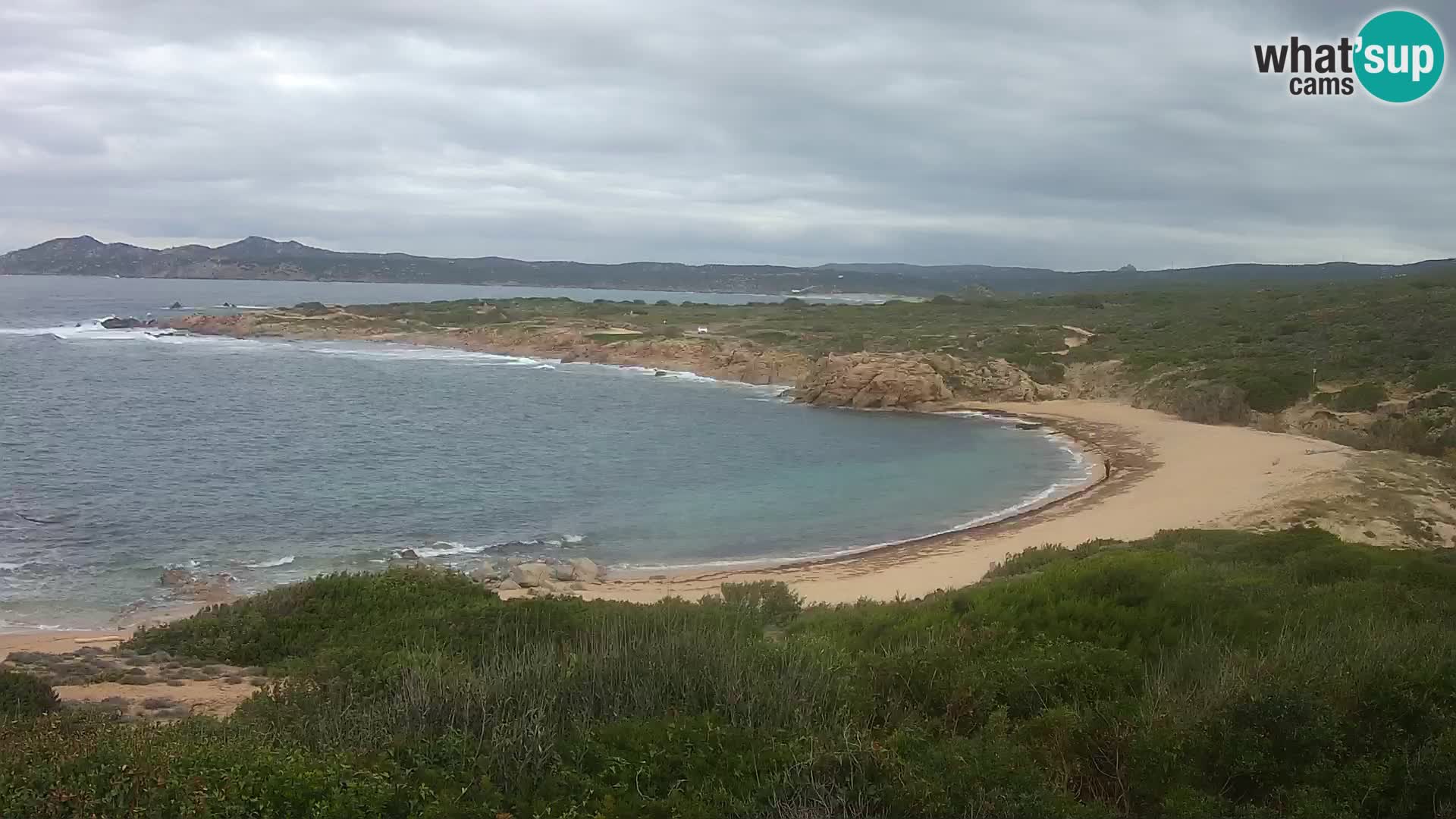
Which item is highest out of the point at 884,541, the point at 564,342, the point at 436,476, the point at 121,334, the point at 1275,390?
the point at 121,334

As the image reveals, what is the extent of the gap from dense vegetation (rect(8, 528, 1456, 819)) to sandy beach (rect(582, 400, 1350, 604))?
257 inches

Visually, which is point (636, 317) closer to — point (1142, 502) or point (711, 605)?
point (1142, 502)

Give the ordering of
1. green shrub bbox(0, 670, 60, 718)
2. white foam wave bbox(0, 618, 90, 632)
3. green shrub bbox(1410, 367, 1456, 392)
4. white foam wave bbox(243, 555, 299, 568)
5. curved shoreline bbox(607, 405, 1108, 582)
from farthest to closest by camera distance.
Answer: green shrub bbox(1410, 367, 1456, 392), curved shoreline bbox(607, 405, 1108, 582), white foam wave bbox(243, 555, 299, 568), white foam wave bbox(0, 618, 90, 632), green shrub bbox(0, 670, 60, 718)

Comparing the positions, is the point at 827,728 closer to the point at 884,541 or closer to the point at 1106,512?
the point at 884,541

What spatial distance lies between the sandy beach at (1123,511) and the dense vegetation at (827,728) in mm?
6520

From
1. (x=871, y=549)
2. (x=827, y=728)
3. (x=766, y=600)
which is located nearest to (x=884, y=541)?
(x=871, y=549)

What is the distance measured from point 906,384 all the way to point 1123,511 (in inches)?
898

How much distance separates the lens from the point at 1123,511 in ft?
68.7

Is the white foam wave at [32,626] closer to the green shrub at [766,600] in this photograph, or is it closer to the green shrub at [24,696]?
the green shrub at [24,696]

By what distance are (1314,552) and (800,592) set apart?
22.8ft

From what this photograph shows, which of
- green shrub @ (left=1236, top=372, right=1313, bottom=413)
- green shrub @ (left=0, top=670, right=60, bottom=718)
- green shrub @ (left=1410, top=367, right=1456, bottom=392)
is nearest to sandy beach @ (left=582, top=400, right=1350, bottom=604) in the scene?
green shrub @ (left=1236, top=372, right=1313, bottom=413)

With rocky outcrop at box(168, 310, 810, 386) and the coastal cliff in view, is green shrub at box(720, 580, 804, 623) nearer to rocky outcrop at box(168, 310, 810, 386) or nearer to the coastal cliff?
the coastal cliff

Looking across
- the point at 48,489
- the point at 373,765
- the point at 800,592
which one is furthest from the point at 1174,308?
the point at 373,765

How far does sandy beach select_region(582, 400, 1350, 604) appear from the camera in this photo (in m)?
15.8
